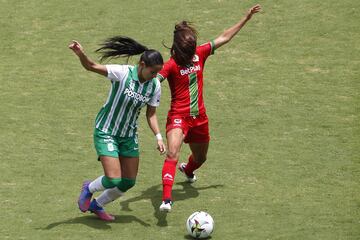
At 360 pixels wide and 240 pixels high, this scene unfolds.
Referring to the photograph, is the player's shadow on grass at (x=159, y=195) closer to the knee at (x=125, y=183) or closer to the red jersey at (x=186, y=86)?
the knee at (x=125, y=183)

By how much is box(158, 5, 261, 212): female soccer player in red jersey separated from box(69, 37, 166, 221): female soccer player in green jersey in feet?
1.72

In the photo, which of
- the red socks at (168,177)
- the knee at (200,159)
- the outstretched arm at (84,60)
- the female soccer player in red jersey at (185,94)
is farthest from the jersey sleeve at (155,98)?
the knee at (200,159)

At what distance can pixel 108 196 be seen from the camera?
423 inches

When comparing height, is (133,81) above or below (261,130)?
above

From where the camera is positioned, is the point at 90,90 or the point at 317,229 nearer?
the point at 317,229

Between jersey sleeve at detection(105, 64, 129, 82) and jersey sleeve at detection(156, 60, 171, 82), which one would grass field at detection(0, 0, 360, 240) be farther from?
jersey sleeve at detection(105, 64, 129, 82)

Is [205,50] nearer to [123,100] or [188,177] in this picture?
[123,100]

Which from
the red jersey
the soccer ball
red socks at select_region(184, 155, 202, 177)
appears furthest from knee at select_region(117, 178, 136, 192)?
red socks at select_region(184, 155, 202, 177)

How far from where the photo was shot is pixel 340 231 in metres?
10.5

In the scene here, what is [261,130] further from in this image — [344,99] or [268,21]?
[268,21]

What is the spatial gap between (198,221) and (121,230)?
1040 millimetres

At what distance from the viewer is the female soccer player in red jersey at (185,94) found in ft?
36.5

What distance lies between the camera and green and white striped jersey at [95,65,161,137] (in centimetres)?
1040

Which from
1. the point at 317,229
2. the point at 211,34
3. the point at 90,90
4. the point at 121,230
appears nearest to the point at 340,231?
the point at 317,229
